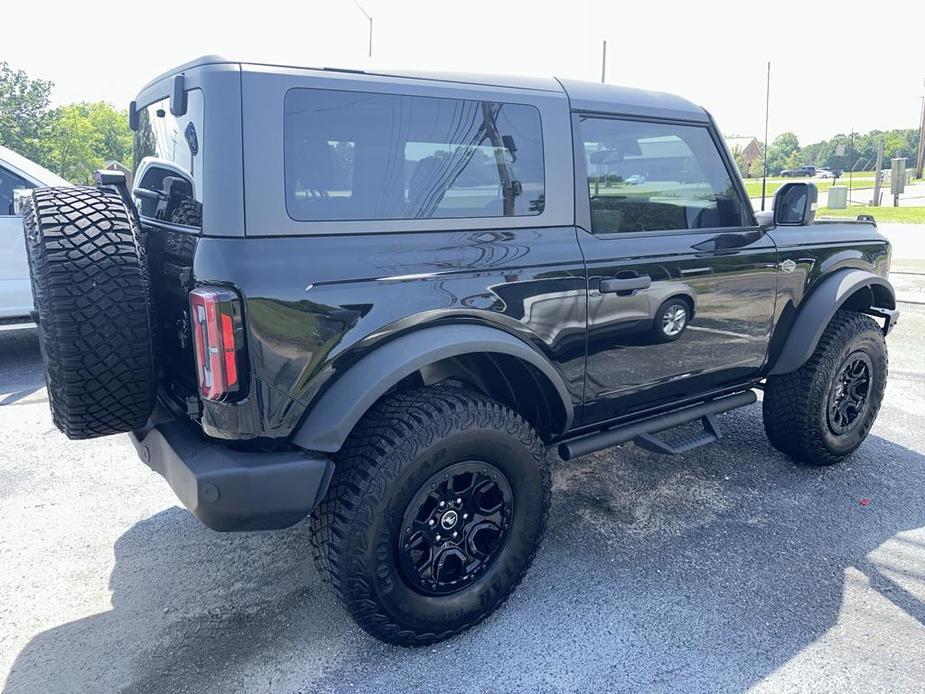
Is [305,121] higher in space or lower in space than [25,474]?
higher

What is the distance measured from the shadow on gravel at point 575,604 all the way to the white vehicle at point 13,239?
3528mm

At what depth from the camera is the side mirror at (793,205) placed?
3467 millimetres

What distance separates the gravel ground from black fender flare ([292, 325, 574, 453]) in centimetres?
85

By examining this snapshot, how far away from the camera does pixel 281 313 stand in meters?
2.05

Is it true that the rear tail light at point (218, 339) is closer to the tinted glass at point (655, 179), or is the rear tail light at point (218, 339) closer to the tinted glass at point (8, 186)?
the tinted glass at point (655, 179)

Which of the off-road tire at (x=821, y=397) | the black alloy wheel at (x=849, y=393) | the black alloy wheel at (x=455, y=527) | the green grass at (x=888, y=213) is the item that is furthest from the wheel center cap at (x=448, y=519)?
the green grass at (x=888, y=213)

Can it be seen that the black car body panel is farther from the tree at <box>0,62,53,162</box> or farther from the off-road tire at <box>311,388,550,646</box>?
the tree at <box>0,62,53,162</box>

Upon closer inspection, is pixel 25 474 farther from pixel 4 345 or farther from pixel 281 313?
pixel 4 345

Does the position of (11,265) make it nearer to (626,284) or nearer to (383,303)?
(383,303)

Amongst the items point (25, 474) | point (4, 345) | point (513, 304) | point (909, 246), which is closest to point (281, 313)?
point (513, 304)

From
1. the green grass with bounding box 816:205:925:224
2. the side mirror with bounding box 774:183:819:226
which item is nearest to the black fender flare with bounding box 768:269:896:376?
the side mirror with bounding box 774:183:819:226

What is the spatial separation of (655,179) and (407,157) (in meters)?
1.28

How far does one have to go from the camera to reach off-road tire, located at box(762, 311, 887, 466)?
3713 millimetres

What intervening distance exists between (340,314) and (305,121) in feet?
2.01
